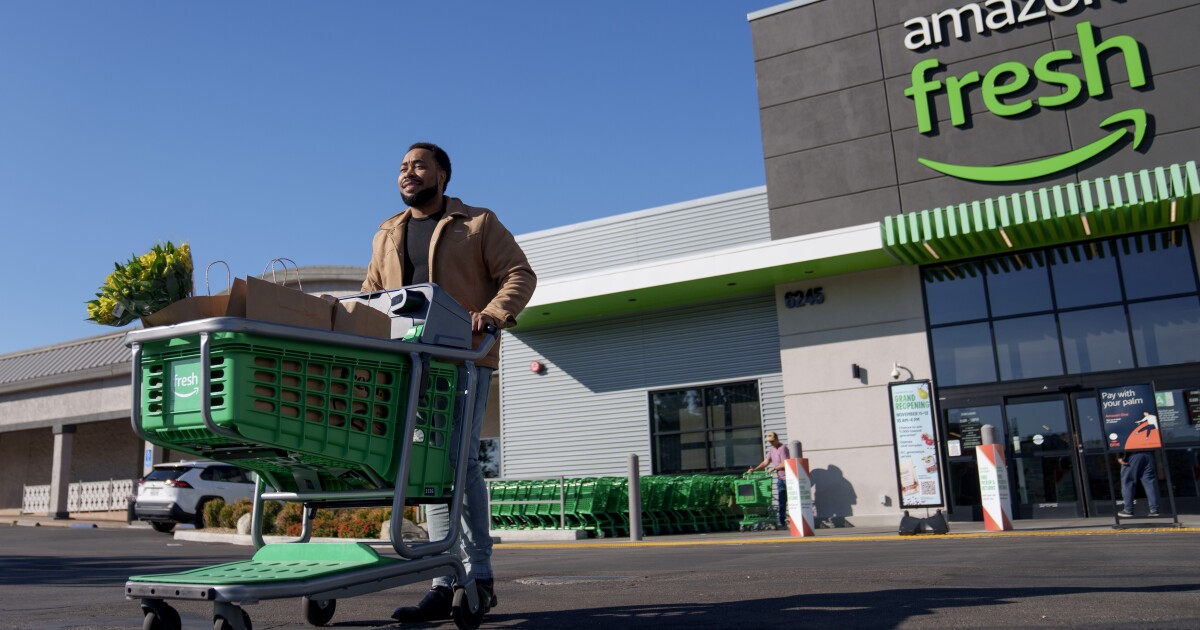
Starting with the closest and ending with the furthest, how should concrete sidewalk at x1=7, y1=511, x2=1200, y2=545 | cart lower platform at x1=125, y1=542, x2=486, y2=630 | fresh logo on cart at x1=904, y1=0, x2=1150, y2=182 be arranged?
cart lower platform at x1=125, y1=542, x2=486, y2=630, concrete sidewalk at x1=7, y1=511, x2=1200, y2=545, fresh logo on cart at x1=904, y1=0, x2=1150, y2=182

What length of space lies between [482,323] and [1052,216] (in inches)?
504

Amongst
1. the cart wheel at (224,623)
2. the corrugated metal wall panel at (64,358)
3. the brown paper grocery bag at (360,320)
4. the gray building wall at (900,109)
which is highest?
the gray building wall at (900,109)

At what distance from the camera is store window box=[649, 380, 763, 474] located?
61.3ft

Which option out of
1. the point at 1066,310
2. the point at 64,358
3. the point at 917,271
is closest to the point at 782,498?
the point at 917,271

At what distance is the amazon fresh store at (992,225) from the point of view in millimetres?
14727

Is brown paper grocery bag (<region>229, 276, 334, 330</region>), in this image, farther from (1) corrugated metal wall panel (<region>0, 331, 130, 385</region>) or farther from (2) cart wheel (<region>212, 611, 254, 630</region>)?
(1) corrugated metal wall panel (<region>0, 331, 130, 385</region>)

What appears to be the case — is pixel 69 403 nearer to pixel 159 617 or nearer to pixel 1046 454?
pixel 1046 454

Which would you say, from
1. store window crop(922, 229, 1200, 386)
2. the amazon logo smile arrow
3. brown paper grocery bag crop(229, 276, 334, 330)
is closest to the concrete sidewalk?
store window crop(922, 229, 1200, 386)

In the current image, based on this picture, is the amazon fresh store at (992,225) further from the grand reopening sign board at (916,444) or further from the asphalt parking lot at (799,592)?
the asphalt parking lot at (799,592)

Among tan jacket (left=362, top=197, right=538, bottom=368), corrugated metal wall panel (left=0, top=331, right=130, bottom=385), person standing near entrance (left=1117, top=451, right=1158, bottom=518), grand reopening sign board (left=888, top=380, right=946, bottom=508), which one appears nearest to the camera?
tan jacket (left=362, top=197, right=538, bottom=368)

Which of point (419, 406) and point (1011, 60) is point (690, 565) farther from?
point (1011, 60)

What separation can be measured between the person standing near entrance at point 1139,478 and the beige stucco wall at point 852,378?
3.56 metres

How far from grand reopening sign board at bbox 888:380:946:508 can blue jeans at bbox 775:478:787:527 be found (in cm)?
206

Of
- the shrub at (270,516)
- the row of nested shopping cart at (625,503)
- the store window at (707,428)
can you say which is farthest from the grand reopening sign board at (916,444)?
the shrub at (270,516)
